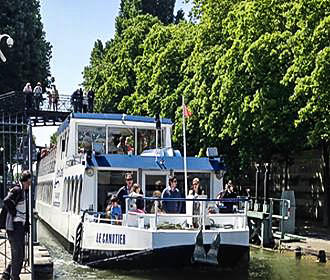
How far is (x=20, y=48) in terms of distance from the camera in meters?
41.8

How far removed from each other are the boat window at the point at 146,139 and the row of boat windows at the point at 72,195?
8.08 feet

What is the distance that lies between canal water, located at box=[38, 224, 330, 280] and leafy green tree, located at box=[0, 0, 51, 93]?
21886mm

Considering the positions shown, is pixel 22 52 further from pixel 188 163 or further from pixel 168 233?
pixel 168 233

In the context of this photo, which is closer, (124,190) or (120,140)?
(124,190)

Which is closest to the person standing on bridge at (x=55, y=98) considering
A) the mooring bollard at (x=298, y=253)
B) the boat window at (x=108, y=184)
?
the boat window at (x=108, y=184)

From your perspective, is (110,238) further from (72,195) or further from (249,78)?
(249,78)

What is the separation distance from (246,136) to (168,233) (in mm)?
14131

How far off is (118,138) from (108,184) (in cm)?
305

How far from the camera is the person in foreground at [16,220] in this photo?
1126 cm

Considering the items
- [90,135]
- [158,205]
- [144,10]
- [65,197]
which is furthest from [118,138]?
[144,10]

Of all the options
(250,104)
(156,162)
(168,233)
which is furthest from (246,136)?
(168,233)

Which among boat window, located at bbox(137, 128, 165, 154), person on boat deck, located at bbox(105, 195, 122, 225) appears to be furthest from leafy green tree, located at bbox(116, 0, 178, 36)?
person on boat deck, located at bbox(105, 195, 122, 225)

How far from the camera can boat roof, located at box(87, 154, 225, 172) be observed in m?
18.3

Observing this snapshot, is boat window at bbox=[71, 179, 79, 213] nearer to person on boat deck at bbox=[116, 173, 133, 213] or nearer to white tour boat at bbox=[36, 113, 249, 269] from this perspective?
white tour boat at bbox=[36, 113, 249, 269]
